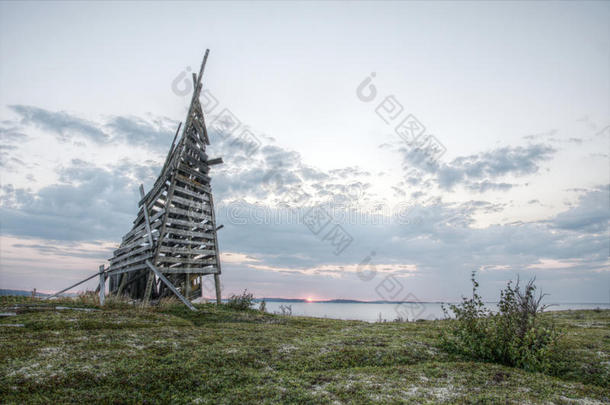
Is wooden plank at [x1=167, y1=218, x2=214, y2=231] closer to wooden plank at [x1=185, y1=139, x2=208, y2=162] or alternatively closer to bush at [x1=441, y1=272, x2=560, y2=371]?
wooden plank at [x1=185, y1=139, x2=208, y2=162]

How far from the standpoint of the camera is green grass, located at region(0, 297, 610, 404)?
243 inches

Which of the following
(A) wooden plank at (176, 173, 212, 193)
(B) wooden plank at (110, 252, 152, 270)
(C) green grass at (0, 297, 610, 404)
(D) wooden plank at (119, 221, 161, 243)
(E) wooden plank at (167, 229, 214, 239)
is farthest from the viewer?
(A) wooden plank at (176, 173, 212, 193)

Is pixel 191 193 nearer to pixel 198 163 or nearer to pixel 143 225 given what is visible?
pixel 198 163

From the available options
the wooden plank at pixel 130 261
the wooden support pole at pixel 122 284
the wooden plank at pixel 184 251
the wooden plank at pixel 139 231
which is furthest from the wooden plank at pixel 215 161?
the wooden support pole at pixel 122 284

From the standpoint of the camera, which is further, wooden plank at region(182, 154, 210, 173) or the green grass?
wooden plank at region(182, 154, 210, 173)

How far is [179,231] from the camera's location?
Answer: 1881 cm

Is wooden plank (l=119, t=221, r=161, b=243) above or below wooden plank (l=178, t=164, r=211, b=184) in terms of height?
below

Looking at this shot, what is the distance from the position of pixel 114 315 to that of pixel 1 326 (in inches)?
133

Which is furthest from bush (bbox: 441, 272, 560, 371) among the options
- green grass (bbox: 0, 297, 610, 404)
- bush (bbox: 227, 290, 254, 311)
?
bush (bbox: 227, 290, 254, 311)

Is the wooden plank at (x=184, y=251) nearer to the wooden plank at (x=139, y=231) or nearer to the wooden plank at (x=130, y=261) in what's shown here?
the wooden plank at (x=130, y=261)

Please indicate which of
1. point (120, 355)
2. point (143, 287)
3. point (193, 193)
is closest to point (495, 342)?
point (120, 355)

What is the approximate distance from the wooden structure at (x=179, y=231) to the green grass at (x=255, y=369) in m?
7.25

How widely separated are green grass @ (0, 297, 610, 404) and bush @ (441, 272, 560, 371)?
0.46 m

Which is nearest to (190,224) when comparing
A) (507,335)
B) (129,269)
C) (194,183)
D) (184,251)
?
(184,251)
